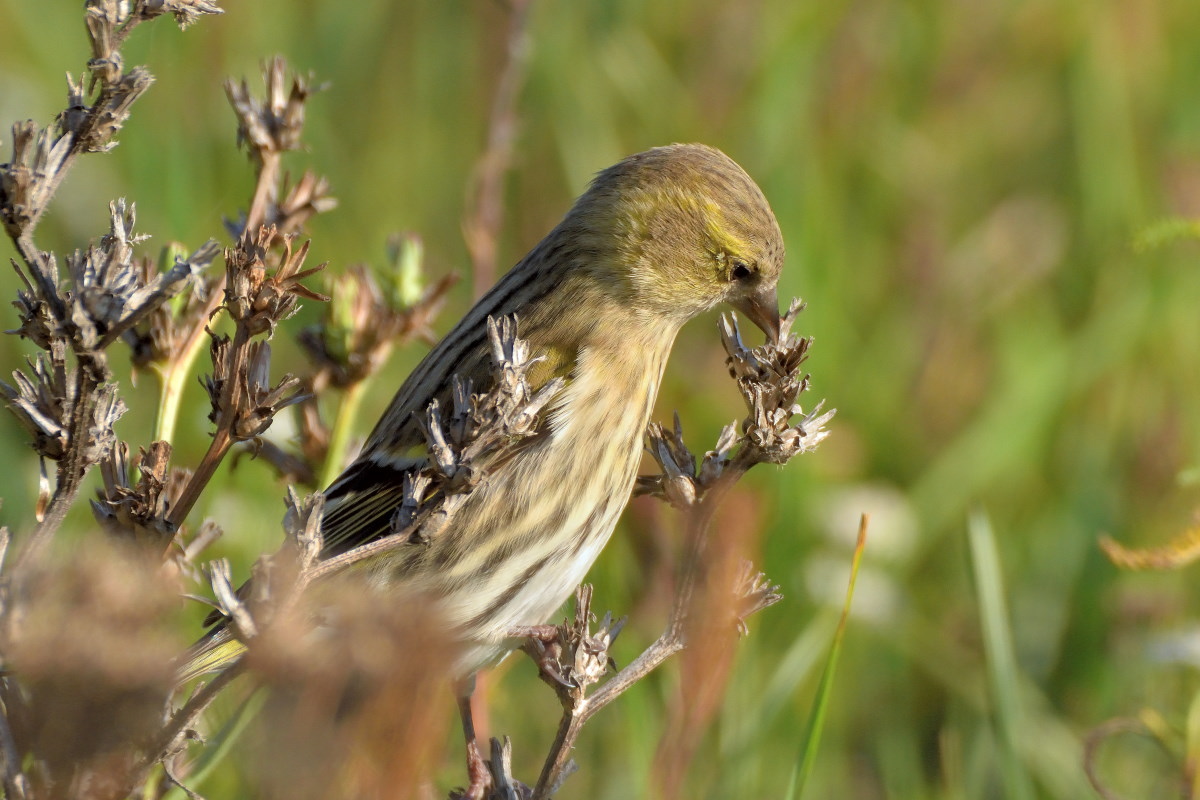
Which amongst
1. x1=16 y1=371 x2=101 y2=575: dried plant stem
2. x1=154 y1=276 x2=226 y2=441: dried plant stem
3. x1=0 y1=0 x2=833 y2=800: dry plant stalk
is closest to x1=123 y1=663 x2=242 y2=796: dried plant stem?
x1=0 y1=0 x2=833 y2=800: dry plant stalk

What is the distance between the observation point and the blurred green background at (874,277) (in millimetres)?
3293

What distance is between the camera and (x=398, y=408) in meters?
2.54

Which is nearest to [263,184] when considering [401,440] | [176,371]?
[176,371]

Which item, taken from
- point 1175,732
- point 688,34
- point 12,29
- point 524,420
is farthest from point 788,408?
point 12,29

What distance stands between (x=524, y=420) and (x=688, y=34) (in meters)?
4.17

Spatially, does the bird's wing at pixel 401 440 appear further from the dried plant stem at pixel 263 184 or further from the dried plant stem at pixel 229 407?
the dried plant stem at pixel 229 407

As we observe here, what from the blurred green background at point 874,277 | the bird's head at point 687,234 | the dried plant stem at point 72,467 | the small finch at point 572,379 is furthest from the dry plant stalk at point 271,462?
the blurred green background at point 874,277

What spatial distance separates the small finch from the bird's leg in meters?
0.08

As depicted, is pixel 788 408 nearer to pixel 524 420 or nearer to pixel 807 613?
pixel 524 420

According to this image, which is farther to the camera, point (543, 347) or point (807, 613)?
point (807, 613)

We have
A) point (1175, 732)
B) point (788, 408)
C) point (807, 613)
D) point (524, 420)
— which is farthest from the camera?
point (807, 613)

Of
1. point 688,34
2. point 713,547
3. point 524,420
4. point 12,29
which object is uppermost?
point 12,29

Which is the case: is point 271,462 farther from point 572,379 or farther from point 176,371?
point 572,379

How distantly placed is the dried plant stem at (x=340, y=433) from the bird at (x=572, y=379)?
0.05m
